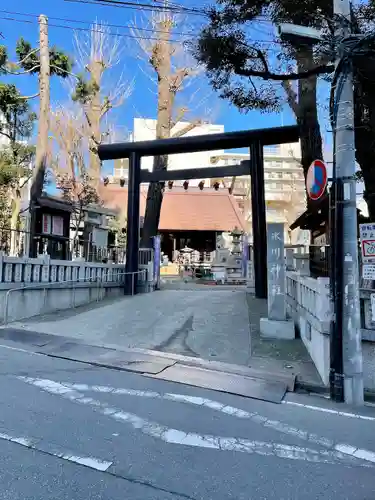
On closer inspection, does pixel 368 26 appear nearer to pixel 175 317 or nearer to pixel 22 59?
pixel 175 317

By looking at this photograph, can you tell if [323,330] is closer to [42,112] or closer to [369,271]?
[369,271]

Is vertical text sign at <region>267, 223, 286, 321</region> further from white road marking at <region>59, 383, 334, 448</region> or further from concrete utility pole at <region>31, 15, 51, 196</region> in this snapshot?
concrete utility pole at <region>31, 15, 51, 196</region>

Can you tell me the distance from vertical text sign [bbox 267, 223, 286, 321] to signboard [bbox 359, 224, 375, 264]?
3.31m

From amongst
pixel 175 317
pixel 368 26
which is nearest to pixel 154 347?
pixel 175 317

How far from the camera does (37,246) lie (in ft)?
52.6

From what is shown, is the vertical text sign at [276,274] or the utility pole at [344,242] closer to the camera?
the utility pole at [344,242]

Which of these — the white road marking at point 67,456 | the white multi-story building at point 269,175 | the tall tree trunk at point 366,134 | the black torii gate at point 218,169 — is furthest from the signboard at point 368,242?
the white multi-story building at point 269,175

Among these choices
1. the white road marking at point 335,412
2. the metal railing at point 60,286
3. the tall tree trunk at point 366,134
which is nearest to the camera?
the white road marking at point 335,412

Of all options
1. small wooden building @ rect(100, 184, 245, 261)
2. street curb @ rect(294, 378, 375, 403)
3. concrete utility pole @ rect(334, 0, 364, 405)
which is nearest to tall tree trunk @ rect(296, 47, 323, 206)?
concrete utility pole @ rect(334, 0, 364, 405)

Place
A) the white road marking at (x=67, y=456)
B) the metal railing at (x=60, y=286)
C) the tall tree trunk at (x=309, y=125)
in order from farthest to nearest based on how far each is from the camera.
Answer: the tall tree trunk at (x=309, y=125) < the metal railing at (x=60, y=286) < the white road marking at (x=67, y=456)

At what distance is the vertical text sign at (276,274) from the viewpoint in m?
9.24

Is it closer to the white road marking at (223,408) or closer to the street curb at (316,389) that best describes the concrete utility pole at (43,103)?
the white road marking at (223,408)

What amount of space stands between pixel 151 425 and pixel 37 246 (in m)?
12.9

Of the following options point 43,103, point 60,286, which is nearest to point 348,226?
point 60,286
